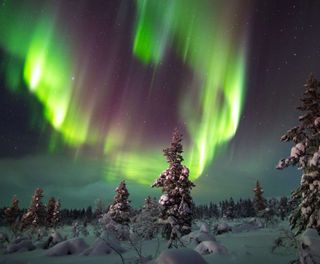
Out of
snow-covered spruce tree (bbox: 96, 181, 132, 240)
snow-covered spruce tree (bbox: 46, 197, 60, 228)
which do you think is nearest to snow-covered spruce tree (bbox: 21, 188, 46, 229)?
snow-covered spruce tree (bbox: 46, 197, 60, 228)

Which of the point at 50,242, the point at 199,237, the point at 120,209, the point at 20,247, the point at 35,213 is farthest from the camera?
the point at 35,213

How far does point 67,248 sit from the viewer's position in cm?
1702

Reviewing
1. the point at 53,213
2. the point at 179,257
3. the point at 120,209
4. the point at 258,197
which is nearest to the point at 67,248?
the point at 179,257

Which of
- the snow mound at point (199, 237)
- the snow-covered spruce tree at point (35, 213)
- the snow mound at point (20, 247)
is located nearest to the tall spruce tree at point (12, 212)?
the snow-covered spruce tree at point (35, 213)

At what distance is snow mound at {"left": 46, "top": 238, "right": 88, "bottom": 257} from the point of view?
54.6ft

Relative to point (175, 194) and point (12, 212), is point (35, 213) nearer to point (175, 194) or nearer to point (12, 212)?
point (12, 212)

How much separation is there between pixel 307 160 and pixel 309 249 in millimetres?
7591

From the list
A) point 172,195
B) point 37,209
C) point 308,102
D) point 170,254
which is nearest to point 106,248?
point 170,254

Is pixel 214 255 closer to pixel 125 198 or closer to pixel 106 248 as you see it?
pixel 106 248

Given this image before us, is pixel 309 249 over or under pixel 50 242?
over

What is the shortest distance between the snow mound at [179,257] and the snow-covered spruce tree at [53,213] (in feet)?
215

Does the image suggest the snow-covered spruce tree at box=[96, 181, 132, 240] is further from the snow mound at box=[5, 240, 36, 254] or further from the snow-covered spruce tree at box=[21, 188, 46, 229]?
the snow-covered spruce tree at box=[21, 188, 46, 229]

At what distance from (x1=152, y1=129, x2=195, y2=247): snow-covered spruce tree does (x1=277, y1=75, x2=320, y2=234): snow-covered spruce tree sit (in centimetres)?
1124

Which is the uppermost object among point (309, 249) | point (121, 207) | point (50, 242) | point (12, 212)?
point (121, 207)
